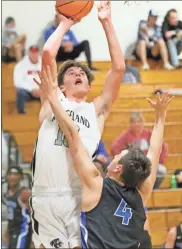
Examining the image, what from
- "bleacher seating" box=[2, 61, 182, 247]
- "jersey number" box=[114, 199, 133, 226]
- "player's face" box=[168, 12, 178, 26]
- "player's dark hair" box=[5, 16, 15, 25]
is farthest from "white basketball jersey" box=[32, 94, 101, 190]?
"player's dark hair" box=[5, 16, 15, 25]

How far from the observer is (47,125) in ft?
10.00

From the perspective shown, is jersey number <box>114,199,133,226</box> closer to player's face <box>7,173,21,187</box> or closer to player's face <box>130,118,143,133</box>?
player's face <box>130,118,143,133</box>

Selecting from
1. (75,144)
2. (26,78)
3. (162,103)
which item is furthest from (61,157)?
(26,78)

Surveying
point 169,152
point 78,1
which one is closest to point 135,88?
point 169,152

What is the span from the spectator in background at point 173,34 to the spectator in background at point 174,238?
118 cm

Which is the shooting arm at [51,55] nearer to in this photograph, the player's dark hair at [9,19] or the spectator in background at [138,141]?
the spectator in background at [138,141]

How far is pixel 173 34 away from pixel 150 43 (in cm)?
86

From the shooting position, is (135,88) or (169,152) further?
(135,88)

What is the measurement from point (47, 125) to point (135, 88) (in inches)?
93.5

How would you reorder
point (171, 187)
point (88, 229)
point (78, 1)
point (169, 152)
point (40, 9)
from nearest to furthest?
point (88, 229) < point (78, 1) < point (169, 152) < point (171, 187) < point (40, 9)

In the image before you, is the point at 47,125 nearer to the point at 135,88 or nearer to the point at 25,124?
the point at 135,88

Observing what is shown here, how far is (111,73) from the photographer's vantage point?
3180mm

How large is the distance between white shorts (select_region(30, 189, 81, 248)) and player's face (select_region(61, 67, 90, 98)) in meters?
0.53

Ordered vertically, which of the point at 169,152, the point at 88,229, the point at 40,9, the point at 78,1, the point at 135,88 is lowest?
the point at 88,229
